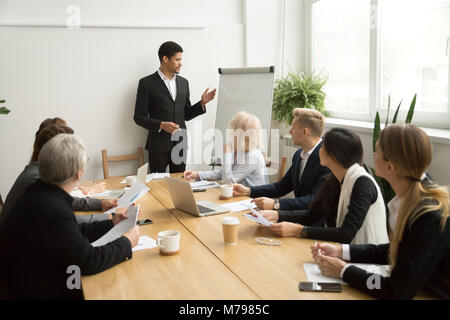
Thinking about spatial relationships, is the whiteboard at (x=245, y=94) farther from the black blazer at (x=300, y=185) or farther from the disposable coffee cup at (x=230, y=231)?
the disposable coffee cup at (x=230, y=231)

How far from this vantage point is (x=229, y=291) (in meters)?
1.47

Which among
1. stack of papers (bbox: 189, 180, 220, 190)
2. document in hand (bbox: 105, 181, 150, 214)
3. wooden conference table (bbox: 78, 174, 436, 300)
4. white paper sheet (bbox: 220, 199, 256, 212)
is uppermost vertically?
document in hand (bbox: 105, 181, 150, 214)

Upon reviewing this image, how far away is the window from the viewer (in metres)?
3.37

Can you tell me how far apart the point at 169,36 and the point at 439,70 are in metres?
2.69

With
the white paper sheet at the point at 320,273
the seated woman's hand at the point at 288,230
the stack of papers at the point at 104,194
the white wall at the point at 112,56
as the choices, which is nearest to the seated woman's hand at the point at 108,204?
Result: the stack of papers at the point at 104,194

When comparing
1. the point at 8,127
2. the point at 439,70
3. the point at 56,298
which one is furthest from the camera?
the point at 8,127

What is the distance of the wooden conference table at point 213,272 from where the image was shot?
146 cm

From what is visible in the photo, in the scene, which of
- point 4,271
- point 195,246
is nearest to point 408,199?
point 195,246

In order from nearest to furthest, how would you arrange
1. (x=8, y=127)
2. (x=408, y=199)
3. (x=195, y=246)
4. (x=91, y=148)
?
(x=408, y=199) → (x=195, y=246) → (x=8, y=127) → (x=91, y=148)

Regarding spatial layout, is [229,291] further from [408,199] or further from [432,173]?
[432,173]

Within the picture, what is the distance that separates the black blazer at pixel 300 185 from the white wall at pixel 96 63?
84.4 inches

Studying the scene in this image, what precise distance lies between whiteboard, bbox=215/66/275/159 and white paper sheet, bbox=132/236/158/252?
229 cm

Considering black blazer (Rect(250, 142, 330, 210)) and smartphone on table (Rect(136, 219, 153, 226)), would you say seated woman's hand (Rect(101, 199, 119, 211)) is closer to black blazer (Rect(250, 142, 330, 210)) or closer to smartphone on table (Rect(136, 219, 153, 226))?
smartphone on table (Rect(136, 219, 153, 226))

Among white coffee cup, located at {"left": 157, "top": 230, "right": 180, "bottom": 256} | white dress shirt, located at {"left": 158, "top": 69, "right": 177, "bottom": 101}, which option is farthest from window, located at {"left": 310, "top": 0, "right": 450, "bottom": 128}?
white coffee cup, located at {"left": 157, "top": 230, "right": 180, "bottom": 256}
